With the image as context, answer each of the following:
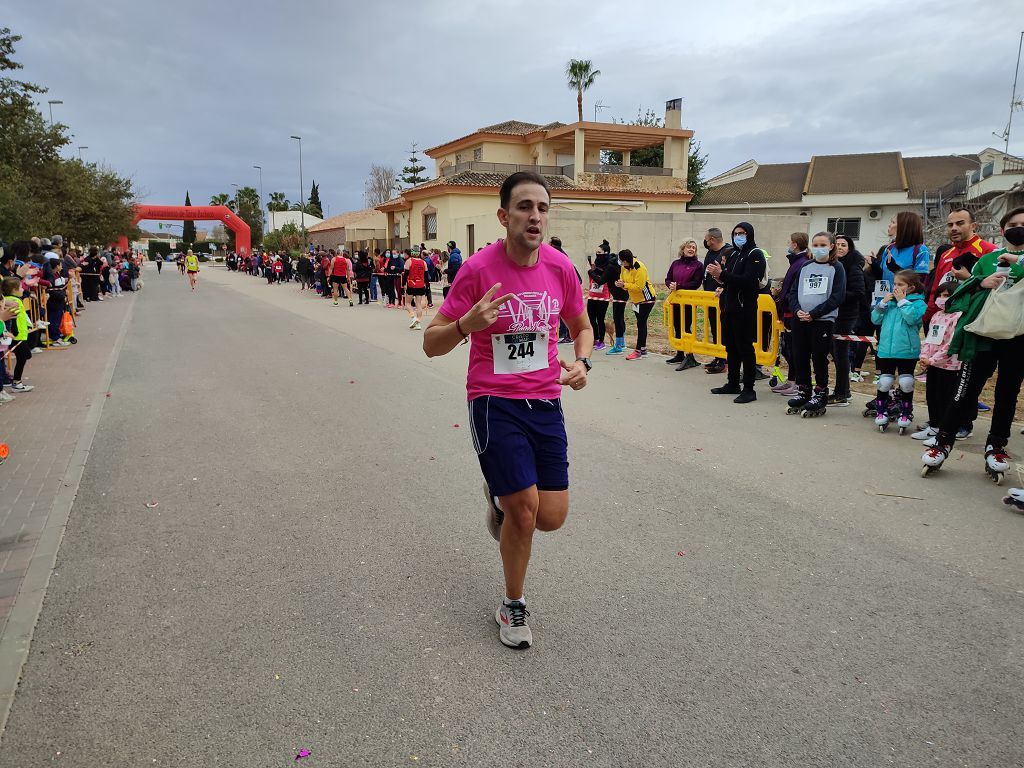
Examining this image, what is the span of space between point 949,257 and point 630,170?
3822 centimetres

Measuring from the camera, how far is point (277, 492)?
5207mm

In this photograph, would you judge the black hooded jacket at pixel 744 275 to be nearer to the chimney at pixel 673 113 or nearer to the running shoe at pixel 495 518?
the running shoe at pixel 495 518

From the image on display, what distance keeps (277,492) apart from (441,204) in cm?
3645

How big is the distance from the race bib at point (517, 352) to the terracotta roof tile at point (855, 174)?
55835mm

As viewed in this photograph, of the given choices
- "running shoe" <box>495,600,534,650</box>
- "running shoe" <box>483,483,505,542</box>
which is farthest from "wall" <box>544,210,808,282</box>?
"running shoe" <box>495,600,534,650</box>

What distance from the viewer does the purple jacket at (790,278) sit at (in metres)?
8.05

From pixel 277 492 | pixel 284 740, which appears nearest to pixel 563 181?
pixel 277 492

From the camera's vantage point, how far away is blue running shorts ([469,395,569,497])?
294 cm

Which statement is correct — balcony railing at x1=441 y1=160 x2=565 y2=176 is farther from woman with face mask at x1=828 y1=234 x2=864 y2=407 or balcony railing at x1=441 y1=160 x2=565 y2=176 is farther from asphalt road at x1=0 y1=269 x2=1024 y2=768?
asphalt road at x1=0 y1=269 x2=1024 y2=768

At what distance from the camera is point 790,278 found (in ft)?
26.8

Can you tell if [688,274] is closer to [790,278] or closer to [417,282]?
[790,278]

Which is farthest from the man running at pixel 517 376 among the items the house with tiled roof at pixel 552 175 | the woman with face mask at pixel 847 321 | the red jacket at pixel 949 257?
the house with tiled roof at pixel 552 175

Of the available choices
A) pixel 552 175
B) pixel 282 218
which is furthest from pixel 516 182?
pixel 282 218

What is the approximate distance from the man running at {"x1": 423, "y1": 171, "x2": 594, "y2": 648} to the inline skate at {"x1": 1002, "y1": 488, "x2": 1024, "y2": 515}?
3527 mm
